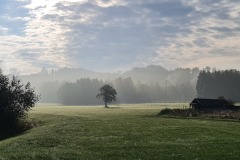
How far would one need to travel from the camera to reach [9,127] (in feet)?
234

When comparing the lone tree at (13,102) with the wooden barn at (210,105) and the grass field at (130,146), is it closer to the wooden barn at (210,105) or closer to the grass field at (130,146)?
the grass field at (130,146)

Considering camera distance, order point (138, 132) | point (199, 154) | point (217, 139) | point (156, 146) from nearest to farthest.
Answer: point (199, 154) → point (156, 146) → point (217, 139) → point (138, 132)

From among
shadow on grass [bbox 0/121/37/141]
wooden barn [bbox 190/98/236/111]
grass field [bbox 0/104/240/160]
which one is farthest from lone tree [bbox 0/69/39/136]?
wooden barn [bbox 190/98/236/111]

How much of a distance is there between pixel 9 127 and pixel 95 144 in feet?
114

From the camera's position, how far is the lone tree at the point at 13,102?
2836 inches

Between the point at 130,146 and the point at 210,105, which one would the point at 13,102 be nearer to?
the point at 130,146

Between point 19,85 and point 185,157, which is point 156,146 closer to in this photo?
point 185,157

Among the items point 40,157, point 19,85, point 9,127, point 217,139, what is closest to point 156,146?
point 217,139

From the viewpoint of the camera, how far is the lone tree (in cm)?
7204

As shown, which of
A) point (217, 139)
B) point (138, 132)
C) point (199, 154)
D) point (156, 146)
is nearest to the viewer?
point (199, 154)

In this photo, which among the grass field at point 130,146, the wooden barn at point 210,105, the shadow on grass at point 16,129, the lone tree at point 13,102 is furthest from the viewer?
the wooden barn at point 210,105

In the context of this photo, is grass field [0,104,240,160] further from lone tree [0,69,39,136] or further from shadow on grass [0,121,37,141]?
lone tree [0,69,39,136]

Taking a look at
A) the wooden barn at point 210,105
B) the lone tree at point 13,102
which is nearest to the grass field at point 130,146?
the lone tree at point 13,102

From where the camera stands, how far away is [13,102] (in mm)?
77812
